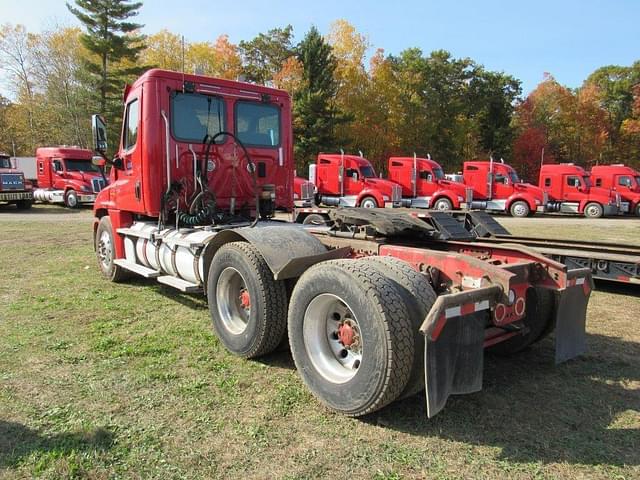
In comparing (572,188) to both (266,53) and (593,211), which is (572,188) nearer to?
(593,211)

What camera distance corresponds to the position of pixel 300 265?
13.0 ft

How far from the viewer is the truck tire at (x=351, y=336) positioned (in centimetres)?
303

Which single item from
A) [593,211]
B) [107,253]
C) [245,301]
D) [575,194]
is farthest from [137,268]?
[575,194]

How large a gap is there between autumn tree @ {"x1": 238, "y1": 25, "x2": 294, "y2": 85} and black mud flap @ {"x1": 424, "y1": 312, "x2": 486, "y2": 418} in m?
48.3

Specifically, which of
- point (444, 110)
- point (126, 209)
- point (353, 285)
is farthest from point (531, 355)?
point (444, 110)

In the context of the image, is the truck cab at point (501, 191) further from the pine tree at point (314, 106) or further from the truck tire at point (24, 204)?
the truck tire at point (24, 204)

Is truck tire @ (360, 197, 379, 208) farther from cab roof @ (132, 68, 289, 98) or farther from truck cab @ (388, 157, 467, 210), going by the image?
cab roof @ (132, 68, 289, 98)

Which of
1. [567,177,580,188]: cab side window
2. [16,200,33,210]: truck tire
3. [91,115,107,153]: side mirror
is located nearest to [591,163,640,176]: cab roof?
[567,177,580,188]: cab side window

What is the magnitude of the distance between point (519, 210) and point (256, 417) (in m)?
22.9

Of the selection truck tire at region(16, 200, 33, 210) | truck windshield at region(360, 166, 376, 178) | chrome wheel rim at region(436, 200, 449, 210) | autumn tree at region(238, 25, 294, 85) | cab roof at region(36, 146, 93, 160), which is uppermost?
autumn tree at region(238, 25, 294, 85)

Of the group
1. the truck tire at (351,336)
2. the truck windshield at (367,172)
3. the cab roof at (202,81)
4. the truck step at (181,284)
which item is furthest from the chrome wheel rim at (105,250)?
the truck windshield at (367,172)

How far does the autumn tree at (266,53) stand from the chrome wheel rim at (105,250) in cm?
4326

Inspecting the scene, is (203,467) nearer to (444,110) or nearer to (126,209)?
(126,209)

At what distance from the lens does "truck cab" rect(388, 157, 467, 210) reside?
80.3 ft
